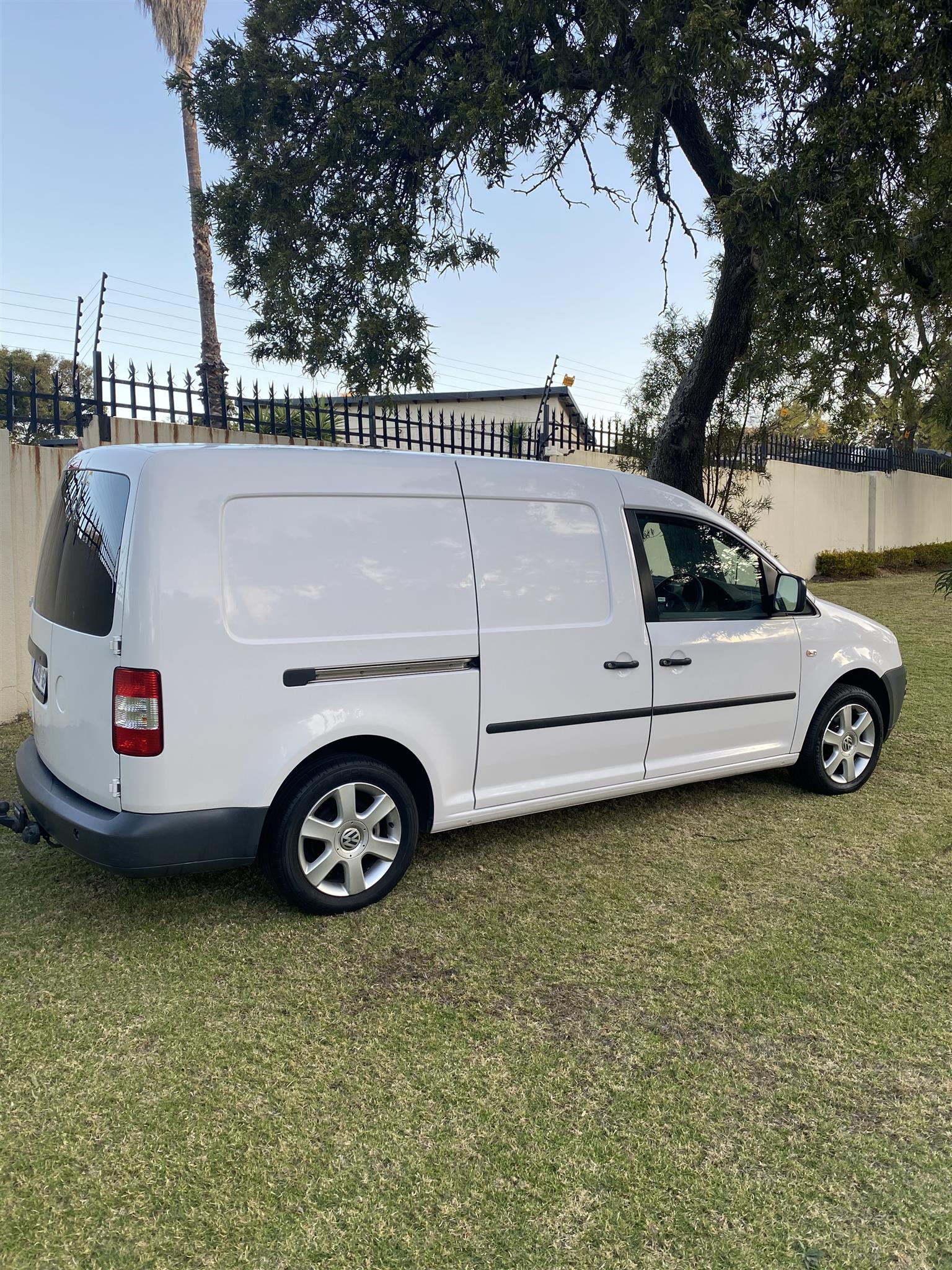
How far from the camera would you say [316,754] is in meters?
3.69

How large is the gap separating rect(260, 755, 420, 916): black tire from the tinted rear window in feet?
3.27

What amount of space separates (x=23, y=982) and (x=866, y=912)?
10.8 feet

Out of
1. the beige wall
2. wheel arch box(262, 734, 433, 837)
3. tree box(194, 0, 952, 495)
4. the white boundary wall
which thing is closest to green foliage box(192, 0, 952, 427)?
tree box(194, 0, 952, 495)

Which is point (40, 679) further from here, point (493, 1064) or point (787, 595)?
point (787, 595)

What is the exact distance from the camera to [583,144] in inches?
319

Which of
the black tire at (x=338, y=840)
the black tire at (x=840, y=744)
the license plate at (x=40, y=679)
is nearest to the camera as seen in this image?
the black tire at (x=338, y=840)

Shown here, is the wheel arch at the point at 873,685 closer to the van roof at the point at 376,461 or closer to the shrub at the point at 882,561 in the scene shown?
the van roof at the point at 376,461

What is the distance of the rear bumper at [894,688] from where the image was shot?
→ 554 cm

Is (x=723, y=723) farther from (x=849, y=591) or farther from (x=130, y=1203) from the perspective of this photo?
(x=849, y=591)

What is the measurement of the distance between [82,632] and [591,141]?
22.2 ft

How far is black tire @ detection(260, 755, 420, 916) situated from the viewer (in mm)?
3617

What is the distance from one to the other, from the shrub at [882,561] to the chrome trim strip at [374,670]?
16226 mm

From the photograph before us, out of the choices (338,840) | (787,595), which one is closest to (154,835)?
(338,840)

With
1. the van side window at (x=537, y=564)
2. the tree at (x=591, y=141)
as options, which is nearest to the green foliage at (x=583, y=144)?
the tree at (x=591, y=141)
